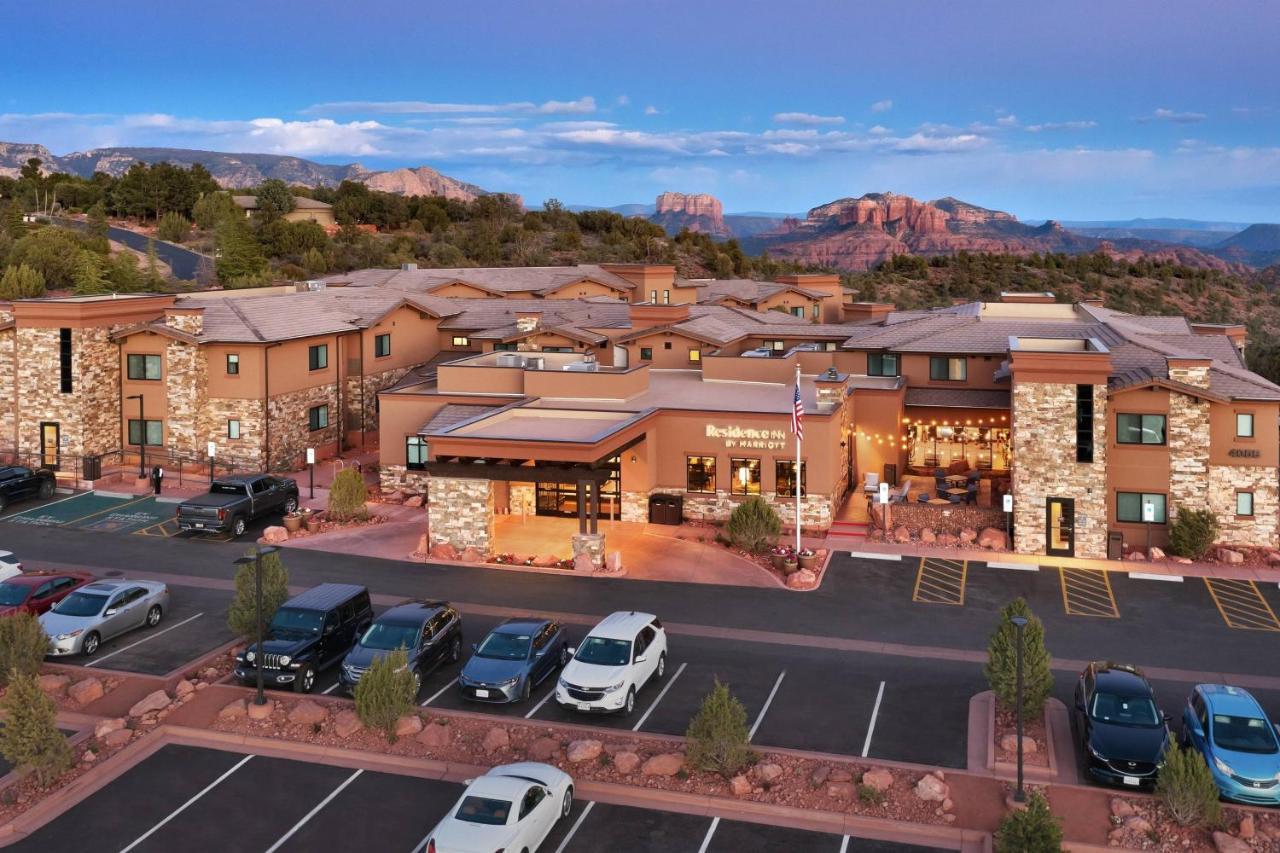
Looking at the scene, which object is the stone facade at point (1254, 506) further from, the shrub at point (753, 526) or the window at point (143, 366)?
the window at point (143, 366)

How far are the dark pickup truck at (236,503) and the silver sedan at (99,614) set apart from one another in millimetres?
8346

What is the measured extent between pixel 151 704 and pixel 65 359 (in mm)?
28683

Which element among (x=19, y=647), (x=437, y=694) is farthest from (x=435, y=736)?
(x=19, y=647)

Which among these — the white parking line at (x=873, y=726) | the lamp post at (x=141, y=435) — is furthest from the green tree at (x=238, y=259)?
the white parking line at (x=873, y=726)

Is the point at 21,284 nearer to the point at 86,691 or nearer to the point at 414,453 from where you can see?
the point at 414,453

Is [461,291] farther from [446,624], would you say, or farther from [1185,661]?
[1185,661]

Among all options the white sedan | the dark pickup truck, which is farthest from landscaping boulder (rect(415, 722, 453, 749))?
the dark pickup truck

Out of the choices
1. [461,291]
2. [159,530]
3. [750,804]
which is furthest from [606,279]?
[750,804]

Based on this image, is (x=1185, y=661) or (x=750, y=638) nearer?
(x=1185, y=661)

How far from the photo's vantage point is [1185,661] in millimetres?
26828

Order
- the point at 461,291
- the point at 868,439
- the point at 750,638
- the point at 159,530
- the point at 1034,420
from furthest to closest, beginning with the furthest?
the point at 461,291 → the point at 868,439 → the point at 159,530 → the point at 1034,420 → the point at 750,638

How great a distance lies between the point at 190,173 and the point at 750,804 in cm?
13128

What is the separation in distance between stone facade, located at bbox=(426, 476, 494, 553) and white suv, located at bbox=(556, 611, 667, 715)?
36.5 feet

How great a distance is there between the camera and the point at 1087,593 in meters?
32.5
